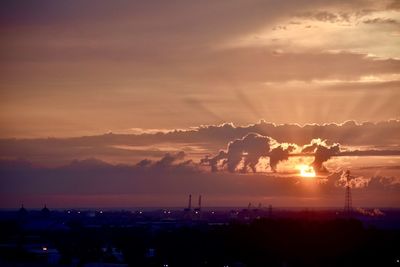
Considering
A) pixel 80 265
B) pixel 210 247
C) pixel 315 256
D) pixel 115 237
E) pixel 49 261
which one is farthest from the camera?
pixel 115 237

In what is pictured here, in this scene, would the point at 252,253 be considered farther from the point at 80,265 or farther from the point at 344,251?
the point at 80,265

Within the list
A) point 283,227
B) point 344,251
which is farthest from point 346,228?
point 344,251

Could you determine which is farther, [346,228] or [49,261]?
[346,228]

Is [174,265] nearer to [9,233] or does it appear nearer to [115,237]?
[115,237]

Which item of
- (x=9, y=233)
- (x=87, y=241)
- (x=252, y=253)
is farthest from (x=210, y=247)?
(x=9, y=233)

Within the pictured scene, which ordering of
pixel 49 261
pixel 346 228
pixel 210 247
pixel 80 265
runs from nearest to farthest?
pixel 80 265, pixel 49 261, pixel 210 247, pixel 346 228

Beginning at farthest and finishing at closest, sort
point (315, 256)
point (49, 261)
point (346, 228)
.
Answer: point (346, 228), point (315, 256), point (49, 261)

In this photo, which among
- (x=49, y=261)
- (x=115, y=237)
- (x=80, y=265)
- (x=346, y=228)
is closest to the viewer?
(x=80, y=265)

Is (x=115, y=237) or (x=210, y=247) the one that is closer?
(x=210, y=247)
